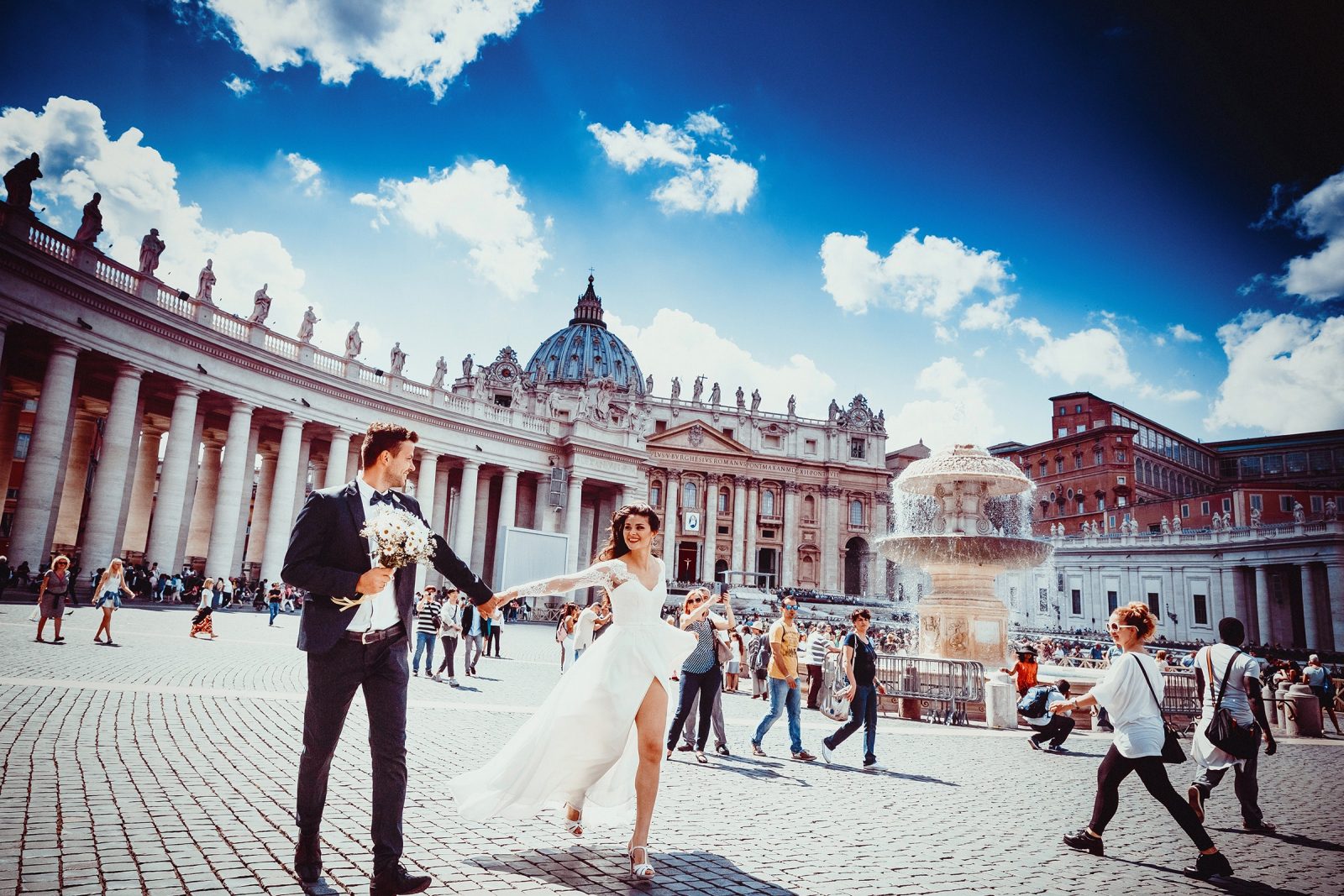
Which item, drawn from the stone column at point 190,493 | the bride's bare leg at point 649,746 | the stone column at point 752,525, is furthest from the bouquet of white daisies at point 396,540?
the stone column at point 752,525

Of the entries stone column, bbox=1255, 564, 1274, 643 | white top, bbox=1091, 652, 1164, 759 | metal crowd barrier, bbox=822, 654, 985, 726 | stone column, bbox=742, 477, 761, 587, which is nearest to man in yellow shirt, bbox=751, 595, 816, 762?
metal crowd barrier, bbox=822, 654, 985, 726

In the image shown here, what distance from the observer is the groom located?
3.44m

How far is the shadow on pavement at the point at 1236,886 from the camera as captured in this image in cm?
442

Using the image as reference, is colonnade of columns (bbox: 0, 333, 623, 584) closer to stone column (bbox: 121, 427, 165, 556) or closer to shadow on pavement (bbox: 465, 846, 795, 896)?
stone column (bbox: 121, 427, 165, 556)

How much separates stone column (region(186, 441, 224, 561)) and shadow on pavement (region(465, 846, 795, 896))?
102ft

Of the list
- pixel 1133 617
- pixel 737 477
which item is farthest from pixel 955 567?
pixel 737 477

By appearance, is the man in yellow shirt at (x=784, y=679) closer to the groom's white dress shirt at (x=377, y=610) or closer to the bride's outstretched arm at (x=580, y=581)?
the bride's outstretched arm at (x=580, y=581)

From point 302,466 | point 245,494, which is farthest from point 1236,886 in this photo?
point 302,466

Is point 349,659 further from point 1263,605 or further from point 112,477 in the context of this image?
point 1263,605

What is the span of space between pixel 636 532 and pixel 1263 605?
56893mm

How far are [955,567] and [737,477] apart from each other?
5674 cm

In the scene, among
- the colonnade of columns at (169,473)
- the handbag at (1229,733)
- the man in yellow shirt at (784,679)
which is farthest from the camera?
the colonnade of columns at (169,473)

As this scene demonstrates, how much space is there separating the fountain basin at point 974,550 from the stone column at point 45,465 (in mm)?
23581

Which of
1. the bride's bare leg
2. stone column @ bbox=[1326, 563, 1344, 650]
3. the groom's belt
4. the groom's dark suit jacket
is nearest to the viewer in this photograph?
the groom's dark suit jacket
